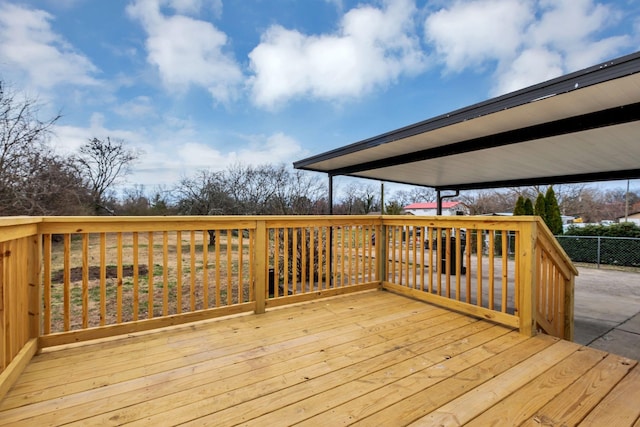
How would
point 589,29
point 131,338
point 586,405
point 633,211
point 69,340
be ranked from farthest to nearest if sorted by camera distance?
point 633,211, point 589,29, point 131,338, point 69,340, point 586,405

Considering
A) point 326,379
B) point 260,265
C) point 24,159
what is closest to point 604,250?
point 260,265

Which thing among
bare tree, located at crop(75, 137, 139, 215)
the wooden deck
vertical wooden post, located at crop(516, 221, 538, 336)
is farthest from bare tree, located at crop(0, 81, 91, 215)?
vertical wooden post, located at crop(516, 221, 538, 336)

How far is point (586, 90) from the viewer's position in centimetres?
229

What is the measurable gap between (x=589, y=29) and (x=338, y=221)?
7.62 m

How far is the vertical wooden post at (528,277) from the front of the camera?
8.14ft

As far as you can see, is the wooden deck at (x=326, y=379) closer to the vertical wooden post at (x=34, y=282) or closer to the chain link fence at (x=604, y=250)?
the vertical wooden post at (x=34, y=282)

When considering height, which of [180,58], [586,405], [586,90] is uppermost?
[180,58]

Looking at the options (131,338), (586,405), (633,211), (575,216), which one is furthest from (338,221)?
(633,211)

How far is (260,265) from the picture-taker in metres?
3.05

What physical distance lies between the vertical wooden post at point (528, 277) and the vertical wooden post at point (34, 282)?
146 inches

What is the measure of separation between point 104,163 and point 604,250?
20.9 meters

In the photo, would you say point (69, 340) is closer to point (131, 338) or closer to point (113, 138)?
point (131, 338)

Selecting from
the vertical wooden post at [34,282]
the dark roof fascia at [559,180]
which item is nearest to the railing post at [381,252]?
the vertical wooden post at [34,282]

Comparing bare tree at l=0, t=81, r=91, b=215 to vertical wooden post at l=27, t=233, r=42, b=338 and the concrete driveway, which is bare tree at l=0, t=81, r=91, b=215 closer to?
vertical wooden post at l=27, t=233, r=42, b=338
